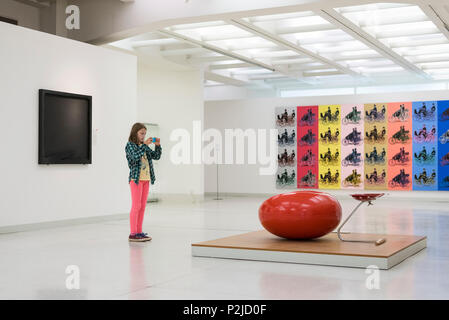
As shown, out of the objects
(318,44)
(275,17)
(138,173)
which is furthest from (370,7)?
(138,173)

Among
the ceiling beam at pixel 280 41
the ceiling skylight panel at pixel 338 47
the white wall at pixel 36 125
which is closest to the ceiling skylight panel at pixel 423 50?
the ceiling skylight panel at pixel 338 47

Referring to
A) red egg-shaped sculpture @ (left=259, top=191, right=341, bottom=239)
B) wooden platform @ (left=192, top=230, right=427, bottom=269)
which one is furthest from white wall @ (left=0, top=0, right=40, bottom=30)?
red egg-shaped sculpture @ (left=259, top=191, right=341, bottom=239)

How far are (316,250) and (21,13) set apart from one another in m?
10.6

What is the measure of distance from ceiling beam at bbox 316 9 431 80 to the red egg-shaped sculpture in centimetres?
556

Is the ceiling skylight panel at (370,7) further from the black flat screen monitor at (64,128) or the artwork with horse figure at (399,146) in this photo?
the artwork with horse figure at (399,146)

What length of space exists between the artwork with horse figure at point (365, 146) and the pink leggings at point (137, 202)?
41.9 feet

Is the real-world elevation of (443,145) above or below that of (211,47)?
below

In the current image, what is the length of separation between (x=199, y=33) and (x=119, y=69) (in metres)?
2.61

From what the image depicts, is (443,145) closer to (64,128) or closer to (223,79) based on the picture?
(223,79)

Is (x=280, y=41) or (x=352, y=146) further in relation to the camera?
(x=352, y=146)

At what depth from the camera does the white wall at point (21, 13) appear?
47.1ft

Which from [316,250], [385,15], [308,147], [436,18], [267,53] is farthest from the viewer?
[308,147]

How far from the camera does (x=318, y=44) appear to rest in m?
16.8
